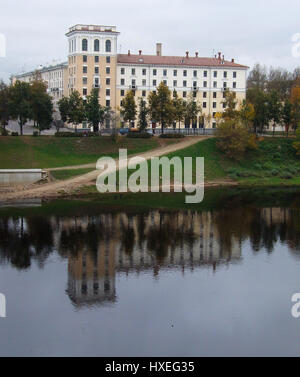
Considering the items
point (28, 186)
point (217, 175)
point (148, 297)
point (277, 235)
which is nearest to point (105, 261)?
point (148, 297)

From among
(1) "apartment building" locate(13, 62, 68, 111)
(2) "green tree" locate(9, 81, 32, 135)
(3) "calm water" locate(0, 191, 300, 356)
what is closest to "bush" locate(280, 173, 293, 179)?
(3) "calm water" locate(0, 191, 300, 356)

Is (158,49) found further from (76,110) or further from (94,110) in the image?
(76,110)

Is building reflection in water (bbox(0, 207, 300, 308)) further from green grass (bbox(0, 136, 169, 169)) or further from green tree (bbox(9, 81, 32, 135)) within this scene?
green tree (bbox(9, 81, 32, 135))

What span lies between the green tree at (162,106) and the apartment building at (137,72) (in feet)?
39.3

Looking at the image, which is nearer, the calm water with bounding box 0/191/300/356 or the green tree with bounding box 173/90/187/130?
the calm water with bounding box 0/191/300/356

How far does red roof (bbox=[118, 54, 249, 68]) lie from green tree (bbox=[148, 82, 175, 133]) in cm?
1902

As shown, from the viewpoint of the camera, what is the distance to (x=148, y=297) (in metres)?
23.0

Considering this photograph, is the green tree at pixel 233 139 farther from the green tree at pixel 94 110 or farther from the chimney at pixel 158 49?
the chimney at pixel 158 49

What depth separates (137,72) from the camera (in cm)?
8512

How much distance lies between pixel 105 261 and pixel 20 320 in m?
7.91

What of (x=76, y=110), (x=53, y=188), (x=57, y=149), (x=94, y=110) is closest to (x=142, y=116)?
(x=94, y=110)

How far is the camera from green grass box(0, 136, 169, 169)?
182 ft

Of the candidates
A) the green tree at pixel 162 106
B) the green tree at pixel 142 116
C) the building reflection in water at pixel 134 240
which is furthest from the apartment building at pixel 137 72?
the building reflection in water at pixel 134 240

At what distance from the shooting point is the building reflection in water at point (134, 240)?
87.2 ft
